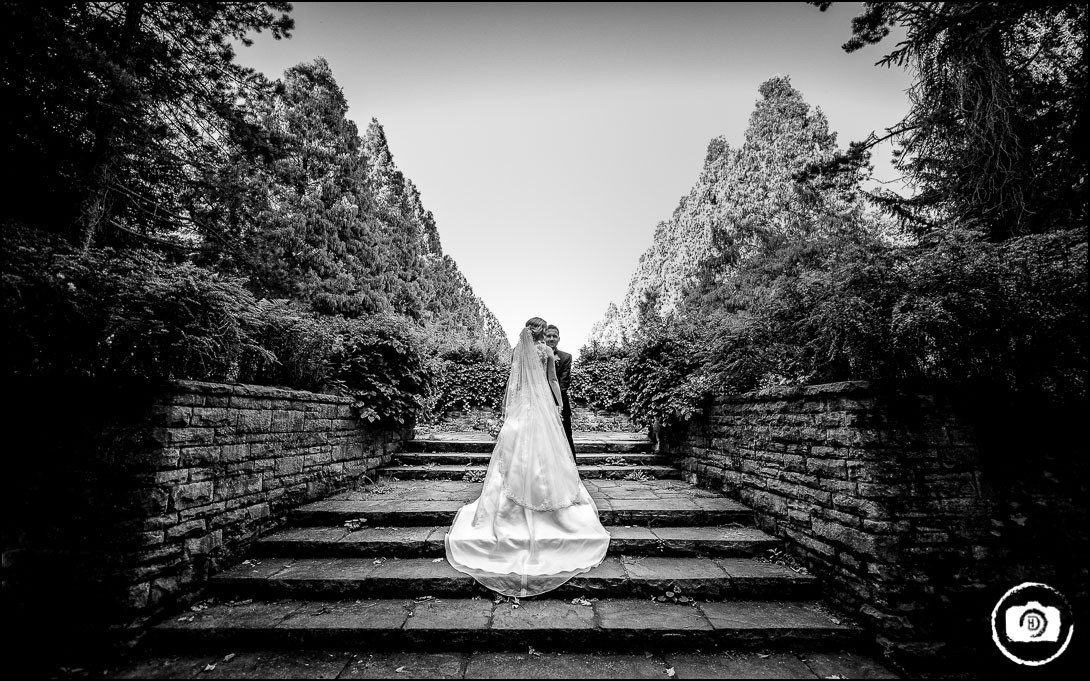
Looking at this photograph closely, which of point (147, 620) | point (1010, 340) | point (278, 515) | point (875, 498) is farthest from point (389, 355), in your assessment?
point (1010, 340)

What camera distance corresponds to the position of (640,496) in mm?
4641

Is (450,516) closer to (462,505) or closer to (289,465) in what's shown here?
(462,505)

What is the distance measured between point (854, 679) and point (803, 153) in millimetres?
20326

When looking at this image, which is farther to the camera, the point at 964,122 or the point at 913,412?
the point at 964,122

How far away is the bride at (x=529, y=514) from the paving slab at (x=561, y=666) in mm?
497

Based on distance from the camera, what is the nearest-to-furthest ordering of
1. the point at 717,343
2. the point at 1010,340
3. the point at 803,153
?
the point at 1010,340 → the point at 717,343 → the point at 803,153

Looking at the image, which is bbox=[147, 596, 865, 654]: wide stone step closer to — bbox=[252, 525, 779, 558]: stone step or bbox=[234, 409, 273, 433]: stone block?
bbox=[252, 525, 779, 558]: stone step

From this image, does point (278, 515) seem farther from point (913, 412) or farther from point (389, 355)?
point (913, 412)

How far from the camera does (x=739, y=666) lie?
2.39 m

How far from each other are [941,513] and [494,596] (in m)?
3.14

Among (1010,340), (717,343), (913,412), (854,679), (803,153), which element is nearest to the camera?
(854,679)

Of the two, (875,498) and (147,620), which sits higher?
(875,498)

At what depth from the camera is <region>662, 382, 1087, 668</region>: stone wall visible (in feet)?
8.44

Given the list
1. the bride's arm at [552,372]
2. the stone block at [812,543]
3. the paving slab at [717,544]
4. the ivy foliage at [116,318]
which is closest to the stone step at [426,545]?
the paving slab at [717,544]
